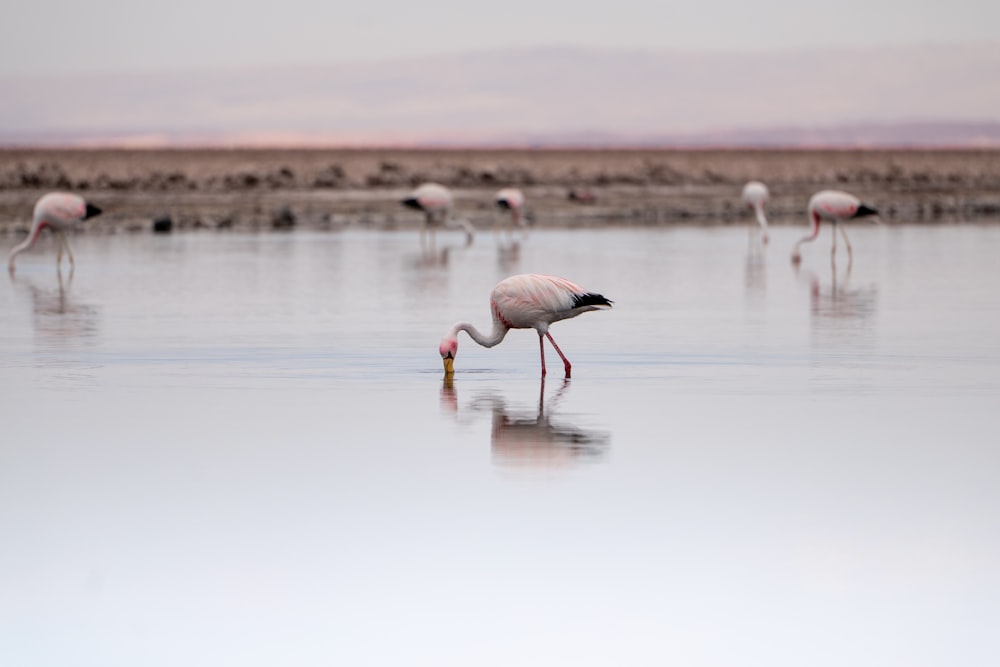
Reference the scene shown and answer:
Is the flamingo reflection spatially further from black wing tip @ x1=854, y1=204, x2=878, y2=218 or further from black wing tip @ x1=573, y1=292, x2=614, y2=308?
black wing tip @ x1=573, y1=292, x2=614, y2=308

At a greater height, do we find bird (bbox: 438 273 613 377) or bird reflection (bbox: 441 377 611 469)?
bird (bbox: 438 273 613 377)

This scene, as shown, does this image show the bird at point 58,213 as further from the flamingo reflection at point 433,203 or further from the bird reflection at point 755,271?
the bird reflection at point 755,271

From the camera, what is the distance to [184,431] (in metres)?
10.5

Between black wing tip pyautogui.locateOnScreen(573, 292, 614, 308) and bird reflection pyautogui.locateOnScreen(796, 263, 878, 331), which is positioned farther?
bird reflection pyautogui.locateOnScreen(796, 263, 878, 331)

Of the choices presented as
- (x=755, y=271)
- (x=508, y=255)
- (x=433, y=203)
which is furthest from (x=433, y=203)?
(x=755, y=271)

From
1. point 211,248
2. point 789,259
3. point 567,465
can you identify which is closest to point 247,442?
point 567,465

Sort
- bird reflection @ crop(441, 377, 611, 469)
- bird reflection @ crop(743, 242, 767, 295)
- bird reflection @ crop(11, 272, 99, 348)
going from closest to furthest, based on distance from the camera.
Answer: bird reflection @ crop(441, 377, 611, 469)
bird reflection @ crop(11, 272, 99, 348)
bird reflection @ crop(743, 242, 767, 295)

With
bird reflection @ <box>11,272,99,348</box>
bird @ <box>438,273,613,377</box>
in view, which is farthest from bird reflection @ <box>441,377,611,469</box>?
bird reflection @ <box>11,272,99,348</box>

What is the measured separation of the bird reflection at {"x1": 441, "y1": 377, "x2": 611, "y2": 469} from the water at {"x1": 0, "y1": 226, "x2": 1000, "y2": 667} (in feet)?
0.13

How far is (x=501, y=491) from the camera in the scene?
845 centimetres

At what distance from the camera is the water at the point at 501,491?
6.23 m

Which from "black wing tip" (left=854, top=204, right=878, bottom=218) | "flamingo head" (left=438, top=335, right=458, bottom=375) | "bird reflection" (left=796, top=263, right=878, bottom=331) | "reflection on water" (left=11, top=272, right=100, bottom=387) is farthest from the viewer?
"black wing tip" (left=854, top=204, right=878, bottom=218)

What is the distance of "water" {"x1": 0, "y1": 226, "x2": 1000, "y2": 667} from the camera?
623 centimetres

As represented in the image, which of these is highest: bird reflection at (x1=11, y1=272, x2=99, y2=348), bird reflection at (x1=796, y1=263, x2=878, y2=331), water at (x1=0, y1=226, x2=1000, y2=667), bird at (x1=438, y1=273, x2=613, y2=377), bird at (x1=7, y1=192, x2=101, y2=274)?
bird at (x1=7, y1=192, x2=101, y2=274)
